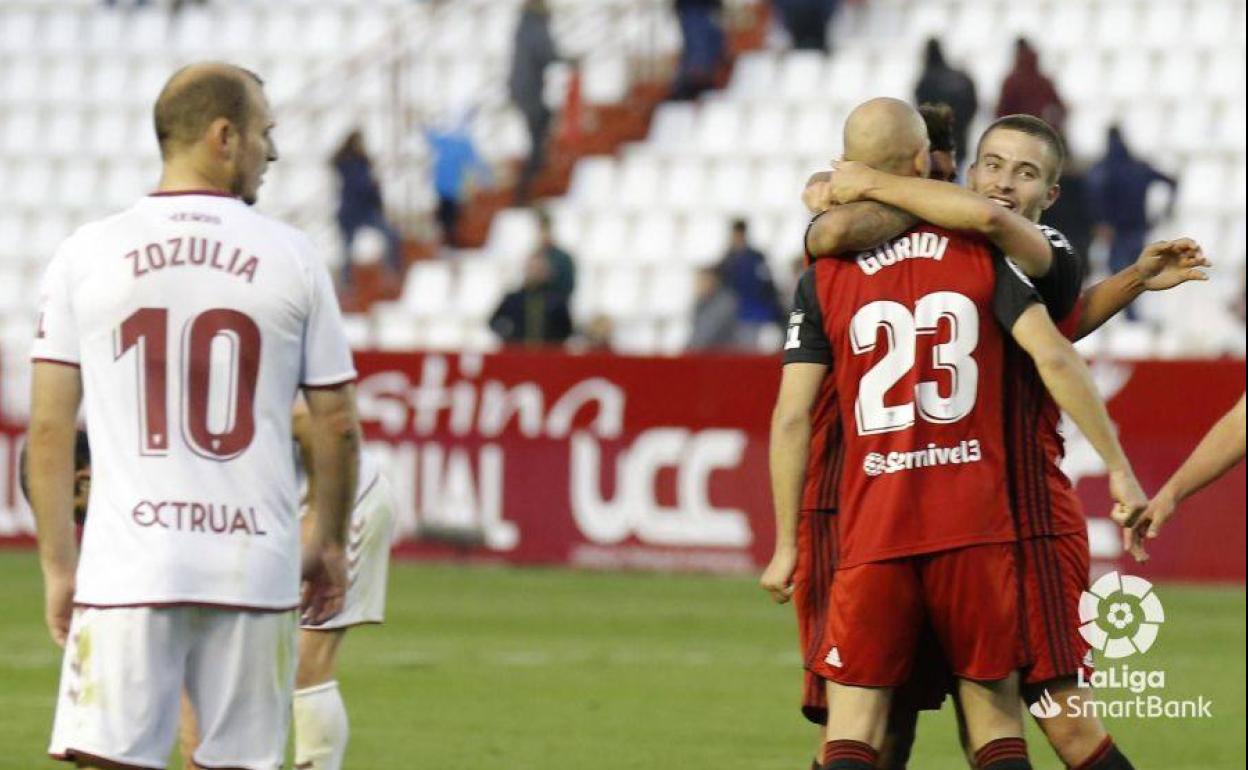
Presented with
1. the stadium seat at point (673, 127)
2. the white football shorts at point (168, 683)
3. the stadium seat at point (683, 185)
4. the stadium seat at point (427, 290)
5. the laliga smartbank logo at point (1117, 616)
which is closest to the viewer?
the white football shorts at point (168, 683)

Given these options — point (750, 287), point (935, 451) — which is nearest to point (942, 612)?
point (935, 451)

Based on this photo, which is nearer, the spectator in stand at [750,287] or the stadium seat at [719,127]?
the spectator in stand at [750,287]

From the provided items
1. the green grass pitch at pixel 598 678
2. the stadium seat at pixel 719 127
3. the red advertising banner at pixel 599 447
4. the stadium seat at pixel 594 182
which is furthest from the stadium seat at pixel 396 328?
the green grass pitch at pixel 598 678

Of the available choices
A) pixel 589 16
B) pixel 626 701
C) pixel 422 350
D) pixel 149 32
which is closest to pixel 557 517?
pixel 422 350

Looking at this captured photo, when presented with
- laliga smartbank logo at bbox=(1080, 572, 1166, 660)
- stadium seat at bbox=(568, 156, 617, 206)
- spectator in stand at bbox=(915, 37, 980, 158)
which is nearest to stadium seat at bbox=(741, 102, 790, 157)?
stadium seat at bbox=(568, 156, 617, 206)

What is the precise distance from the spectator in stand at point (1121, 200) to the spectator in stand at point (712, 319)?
304 centimetres

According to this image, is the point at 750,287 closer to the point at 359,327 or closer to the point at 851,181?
the point at 359,327

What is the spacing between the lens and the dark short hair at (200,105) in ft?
18.5

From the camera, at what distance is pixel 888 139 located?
6477 millimetres

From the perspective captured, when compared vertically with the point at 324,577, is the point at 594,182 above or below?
above

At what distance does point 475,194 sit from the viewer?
26.5m

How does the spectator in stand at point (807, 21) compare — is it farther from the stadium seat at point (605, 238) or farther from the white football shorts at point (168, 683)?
the white football shorts at point (168, 683)

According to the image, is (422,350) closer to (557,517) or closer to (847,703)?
(557,517)

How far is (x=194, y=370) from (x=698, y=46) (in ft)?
67.6
